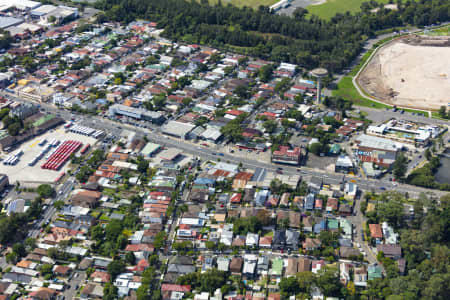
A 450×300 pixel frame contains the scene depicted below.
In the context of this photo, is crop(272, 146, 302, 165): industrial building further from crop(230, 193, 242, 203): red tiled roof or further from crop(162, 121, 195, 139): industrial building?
crop(162, 121, 195, 139): industrial building

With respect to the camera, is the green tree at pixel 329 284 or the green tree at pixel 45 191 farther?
the green tree at pixel 45 191

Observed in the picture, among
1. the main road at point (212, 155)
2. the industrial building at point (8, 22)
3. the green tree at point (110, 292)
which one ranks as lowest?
the green tree at point (110, 292)

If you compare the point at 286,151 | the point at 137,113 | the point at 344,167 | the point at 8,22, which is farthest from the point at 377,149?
the point at 8,22

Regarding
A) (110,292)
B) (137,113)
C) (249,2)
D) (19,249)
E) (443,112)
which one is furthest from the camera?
(249,2)

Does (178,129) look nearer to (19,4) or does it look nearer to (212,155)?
(212,155)

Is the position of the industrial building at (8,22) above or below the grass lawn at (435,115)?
above

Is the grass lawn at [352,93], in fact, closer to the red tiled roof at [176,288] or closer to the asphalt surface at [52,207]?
the asphalt surface at [52,207]

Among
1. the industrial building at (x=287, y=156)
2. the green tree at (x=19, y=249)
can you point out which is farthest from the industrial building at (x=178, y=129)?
the green tree at (x=19, y=249)

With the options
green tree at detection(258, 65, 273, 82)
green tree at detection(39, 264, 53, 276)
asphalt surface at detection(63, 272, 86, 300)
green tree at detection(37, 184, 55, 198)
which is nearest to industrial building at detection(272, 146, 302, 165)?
green tree at detection(258, 65, 273, 82)
